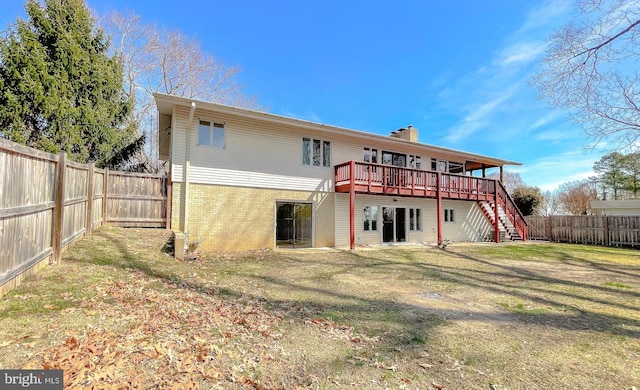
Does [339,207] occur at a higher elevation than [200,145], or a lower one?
lower

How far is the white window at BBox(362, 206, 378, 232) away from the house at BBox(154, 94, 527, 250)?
0.05m

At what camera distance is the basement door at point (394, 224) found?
15.2 m

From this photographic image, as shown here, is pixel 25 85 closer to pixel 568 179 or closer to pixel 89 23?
pixel 89 23

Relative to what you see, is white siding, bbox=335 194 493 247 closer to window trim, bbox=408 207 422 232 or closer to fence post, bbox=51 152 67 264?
window trim, bbox=408 207 422 232

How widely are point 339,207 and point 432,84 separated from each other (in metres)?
13.4

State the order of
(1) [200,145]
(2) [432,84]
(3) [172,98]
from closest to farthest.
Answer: (3) [172,98]
(1) [200,145]
(2) [432,84]

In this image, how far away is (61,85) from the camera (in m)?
14.1

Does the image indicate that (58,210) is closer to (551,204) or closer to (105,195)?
(105,195)

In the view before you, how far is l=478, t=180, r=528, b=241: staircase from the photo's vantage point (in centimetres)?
1823

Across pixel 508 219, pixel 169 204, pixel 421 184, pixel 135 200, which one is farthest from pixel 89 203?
pixel 508 219

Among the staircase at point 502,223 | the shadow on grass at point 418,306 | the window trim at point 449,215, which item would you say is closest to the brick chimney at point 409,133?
the window trim at point 449,215

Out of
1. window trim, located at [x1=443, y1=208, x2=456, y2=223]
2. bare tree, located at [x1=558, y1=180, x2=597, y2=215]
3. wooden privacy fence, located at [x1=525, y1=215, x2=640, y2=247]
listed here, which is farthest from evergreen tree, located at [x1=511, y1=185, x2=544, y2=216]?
bare tree, located at [x1=558, y1=180, x2=597, y2=215]

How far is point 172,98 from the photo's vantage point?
9.76 m

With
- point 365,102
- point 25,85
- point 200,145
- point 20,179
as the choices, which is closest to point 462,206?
point 365,102
